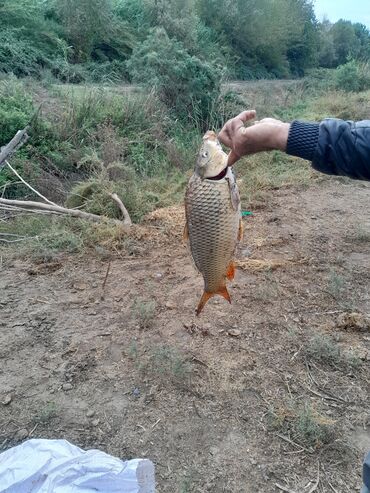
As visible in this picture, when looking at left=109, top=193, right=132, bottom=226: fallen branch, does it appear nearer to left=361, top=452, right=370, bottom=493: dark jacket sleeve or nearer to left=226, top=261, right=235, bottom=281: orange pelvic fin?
left=226, top=261, right=235, bottom=281: orange pelvic fin

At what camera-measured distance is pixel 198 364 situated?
3158 millimetres

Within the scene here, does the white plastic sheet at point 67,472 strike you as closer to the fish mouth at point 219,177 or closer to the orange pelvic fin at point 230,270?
the orange pelvic fin at point 230,270

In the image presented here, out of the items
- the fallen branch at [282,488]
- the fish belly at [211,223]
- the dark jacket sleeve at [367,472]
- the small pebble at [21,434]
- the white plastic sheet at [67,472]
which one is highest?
the fish belly at [211,223]

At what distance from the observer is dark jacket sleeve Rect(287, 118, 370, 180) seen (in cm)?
137

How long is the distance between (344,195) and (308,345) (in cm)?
416

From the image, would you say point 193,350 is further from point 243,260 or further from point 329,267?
point 329,267

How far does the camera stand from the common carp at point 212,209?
178 cm

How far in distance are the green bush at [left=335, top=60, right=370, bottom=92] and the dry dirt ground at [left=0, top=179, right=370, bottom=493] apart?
13.7m

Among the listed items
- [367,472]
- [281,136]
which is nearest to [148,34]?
[281,136]

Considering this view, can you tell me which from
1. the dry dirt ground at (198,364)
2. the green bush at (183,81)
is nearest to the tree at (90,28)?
the green bush at (183,81)

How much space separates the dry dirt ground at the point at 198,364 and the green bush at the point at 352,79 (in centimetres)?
1369

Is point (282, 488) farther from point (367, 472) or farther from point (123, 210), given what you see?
point (123, 210)

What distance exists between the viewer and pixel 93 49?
1564cm

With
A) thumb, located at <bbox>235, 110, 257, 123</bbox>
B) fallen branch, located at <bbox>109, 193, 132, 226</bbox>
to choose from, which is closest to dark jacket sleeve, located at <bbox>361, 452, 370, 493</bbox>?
thumb, located at <bbox>235, 110, 257, 123</bbox>
